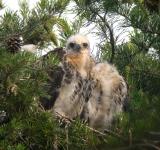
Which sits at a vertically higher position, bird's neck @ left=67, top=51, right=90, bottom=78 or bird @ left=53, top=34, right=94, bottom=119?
bird's neck @ left=67, top=51, right=90, bottom=78

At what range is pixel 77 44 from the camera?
14.6ft

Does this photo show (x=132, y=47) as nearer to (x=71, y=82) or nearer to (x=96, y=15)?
(x=96, y=15)

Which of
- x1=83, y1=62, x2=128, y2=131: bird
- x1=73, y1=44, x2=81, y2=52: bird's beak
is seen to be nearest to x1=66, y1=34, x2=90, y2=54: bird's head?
x1=73, y1=44, x2=81, y2=52: bird's beak

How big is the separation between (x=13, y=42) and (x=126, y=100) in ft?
6.22

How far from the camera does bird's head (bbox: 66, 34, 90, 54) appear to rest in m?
4.37

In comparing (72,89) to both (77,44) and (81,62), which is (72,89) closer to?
(81,62)

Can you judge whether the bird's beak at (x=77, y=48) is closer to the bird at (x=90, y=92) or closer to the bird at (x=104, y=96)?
the bird at (x=90, y=92)

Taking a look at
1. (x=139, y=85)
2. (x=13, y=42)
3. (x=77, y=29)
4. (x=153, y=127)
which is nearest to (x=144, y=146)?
(x=153, y=127)

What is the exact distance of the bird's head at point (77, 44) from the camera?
4373 mm

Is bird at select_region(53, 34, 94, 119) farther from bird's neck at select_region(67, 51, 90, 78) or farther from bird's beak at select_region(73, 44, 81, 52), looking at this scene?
bird's beak at select_region(73, 44, 81, 52)

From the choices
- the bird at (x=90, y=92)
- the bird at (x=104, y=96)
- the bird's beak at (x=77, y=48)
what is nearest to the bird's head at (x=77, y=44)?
the bird's beak at (x=77, y=48)

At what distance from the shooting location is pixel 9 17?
260 centimetres

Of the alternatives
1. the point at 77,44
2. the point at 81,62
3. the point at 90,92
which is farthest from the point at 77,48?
the point at 90,92

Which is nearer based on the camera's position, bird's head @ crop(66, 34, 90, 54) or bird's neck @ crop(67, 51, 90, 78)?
bird's neck @ crop(67, 51, 90, 78)
